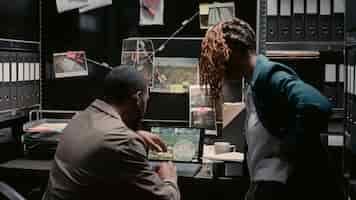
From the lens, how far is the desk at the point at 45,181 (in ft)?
8.39

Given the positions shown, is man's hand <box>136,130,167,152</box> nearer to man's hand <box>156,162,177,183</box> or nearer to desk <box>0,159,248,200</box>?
man's hand <box>156,162,177,183</box>

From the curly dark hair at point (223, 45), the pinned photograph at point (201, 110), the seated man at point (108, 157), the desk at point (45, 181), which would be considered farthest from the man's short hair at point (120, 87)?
the pinned photograph at point (201, 110)

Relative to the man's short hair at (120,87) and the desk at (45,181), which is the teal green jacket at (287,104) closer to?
the man's short hair at (120,87)

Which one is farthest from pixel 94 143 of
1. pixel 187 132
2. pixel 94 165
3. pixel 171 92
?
pixel 171 92

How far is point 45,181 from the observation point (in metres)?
2.87

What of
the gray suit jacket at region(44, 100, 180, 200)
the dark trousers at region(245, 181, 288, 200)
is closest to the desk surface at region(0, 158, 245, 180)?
the dark trousers at region(245, 181, 288, 200)

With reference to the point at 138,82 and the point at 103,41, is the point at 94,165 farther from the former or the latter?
the point at 103,41

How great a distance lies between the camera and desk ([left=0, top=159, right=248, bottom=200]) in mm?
2557

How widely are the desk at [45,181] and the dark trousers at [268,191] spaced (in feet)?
2.21

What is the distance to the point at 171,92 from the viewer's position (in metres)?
3.13

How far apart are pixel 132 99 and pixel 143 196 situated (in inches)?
13.0

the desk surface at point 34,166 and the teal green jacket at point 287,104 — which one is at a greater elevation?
the teal green jacket at point 287,104

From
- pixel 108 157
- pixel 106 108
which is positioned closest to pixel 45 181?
pixel 106 108

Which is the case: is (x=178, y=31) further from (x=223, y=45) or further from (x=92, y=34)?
(x=223, y=45)
